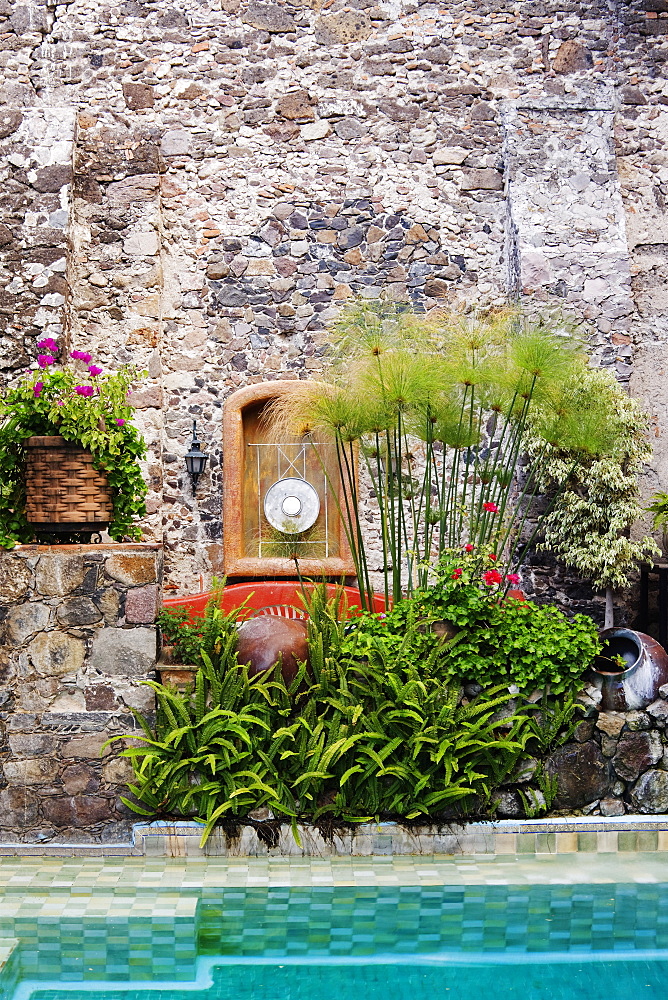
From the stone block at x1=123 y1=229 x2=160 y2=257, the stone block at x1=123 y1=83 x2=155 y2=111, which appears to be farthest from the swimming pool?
the stone block at x1=123 y1=83 x2=155 y2=111

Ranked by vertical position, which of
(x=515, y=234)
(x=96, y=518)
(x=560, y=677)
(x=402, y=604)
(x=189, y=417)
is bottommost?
(x=560, y=677)

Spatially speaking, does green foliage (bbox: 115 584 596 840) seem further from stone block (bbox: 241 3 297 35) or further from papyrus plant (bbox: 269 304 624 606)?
stone block (bbox: 241 3 297 35)

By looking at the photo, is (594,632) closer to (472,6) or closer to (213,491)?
(213,491)

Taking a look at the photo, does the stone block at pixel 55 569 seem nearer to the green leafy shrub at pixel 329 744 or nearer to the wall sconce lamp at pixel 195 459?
the green leafy shrub at pixel 329 744

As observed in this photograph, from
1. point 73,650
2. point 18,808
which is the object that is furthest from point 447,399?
point 18,808

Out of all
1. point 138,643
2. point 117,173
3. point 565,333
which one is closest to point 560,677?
point 138,643

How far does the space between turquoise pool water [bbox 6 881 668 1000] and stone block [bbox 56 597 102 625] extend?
49.6 inches

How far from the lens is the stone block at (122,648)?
14.0 ft

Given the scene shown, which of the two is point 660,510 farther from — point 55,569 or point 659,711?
point 55,569

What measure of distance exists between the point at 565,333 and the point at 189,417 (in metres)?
2.76

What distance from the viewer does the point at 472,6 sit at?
7461 millimetres

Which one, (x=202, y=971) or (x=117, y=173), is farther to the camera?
(x=117, y=173)

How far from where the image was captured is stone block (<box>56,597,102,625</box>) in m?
4.25

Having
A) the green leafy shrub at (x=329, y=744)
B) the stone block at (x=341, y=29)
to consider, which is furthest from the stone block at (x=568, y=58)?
the green leafy shrub at (x=329, y=744)
